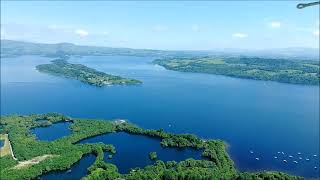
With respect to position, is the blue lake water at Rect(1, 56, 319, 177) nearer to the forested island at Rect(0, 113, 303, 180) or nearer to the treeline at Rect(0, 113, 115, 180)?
the forested island at Rect(0, 113, 303, 180)

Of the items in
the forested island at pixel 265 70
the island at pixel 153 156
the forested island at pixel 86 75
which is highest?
the forested island at pixel 265 70

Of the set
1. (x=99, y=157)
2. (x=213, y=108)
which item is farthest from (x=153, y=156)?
(x=213, y=108)

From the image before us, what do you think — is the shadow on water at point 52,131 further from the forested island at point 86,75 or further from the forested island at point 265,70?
the forested island at point 265,70

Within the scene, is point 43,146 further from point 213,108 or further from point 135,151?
point 213,108

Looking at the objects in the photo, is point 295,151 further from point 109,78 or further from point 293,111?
point 109,78

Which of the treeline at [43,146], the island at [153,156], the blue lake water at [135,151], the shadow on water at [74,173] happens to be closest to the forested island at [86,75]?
the treeline at [43,146]
